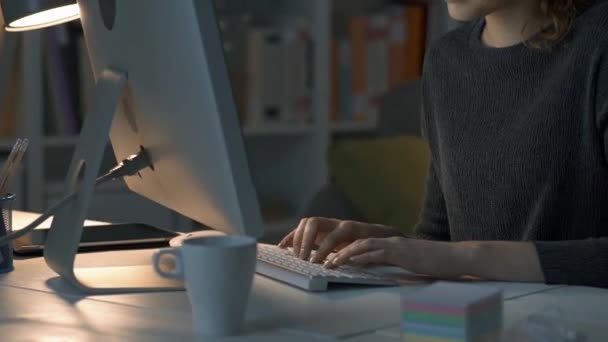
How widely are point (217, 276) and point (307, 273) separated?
0.98ft

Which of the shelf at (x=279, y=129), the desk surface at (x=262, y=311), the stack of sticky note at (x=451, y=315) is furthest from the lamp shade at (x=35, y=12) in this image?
the shelf at (x=279, y=129)

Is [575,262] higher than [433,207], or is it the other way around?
[575,262]

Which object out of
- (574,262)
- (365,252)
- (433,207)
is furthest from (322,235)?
(433,207)

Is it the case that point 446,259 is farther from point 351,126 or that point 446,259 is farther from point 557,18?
point 351,126

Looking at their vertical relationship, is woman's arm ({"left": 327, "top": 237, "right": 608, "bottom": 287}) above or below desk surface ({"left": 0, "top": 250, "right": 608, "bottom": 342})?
below

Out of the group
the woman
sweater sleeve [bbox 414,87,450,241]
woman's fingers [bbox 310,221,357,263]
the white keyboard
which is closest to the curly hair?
the woman

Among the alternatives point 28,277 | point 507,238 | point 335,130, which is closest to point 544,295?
point 507,238

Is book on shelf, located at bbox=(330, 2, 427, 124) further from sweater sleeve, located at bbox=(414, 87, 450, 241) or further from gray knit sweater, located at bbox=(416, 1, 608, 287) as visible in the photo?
gray knit sweater, located at bbox=(416, 1, 608, 287)

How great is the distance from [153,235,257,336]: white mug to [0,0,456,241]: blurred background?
6.89 ft

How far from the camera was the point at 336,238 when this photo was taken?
56.9 inches

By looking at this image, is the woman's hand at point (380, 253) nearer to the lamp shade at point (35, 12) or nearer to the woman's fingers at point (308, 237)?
the woman's fingers at point (308, 237)

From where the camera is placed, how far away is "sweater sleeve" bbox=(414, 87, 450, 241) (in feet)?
6.28

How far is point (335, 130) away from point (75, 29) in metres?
0.98

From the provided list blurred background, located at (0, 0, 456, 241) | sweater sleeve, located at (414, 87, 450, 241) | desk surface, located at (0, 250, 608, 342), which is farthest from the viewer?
blurred background, located at (0, 0, 456, 241)
